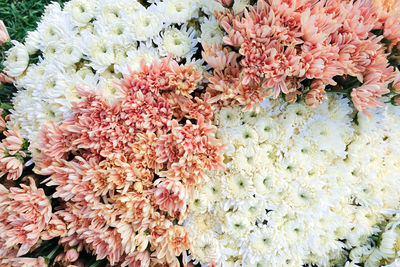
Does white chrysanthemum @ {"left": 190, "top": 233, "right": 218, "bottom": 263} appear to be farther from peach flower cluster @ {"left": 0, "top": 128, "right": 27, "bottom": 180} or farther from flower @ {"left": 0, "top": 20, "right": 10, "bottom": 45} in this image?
flower @ {"left": 0, "top": 20, "right": 10, "bottom": 45}

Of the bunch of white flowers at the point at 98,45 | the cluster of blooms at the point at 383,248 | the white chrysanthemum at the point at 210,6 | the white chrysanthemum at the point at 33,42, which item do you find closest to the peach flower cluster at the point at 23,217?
the bunch of white flowers at the point at 98,45

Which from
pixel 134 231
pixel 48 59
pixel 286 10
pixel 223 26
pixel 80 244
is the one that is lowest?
pixel 80 244

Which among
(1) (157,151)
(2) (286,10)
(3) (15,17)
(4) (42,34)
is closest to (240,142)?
(1) (157,151)

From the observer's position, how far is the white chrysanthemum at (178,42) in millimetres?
1167

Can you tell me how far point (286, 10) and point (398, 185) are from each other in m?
0.74

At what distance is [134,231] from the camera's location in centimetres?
110

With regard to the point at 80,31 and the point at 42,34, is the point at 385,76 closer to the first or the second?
the point at 80,31

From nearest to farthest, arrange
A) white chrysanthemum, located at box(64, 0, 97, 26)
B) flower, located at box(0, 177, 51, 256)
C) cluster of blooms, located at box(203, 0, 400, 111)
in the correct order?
1. cluster of blooms, located at box(203, 0, 400, 111)
2. flower, located at box(0, 177, 51, 256)
3. white chrysanthemum, located at box(64, 0, 97, 26)

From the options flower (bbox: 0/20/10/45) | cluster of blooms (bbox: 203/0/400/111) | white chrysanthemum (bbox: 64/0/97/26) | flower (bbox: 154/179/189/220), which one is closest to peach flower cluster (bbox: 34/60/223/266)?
flower (bbox: 154/179/189/220)

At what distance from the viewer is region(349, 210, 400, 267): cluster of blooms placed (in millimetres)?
1167

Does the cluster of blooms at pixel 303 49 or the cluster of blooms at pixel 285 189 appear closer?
the cluster of blooms at pixel 303 49

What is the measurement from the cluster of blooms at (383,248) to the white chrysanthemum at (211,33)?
84 cm

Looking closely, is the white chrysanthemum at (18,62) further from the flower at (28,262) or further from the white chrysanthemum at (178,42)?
the flower at (28,262)

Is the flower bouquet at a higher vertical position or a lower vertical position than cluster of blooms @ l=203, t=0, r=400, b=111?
lower
